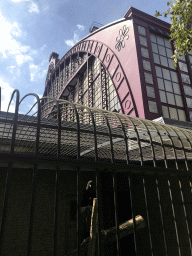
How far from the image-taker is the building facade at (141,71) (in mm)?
11789

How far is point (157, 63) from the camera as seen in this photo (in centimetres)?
1324

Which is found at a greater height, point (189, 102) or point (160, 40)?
point (160, 40)

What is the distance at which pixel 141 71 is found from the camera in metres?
11.9

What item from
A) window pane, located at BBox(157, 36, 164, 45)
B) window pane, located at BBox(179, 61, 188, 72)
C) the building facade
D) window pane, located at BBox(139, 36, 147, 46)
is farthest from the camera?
window pane, located at BBox(179, 61, 188, 72)

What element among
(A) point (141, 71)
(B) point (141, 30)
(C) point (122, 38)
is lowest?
(A) point (141, 71)

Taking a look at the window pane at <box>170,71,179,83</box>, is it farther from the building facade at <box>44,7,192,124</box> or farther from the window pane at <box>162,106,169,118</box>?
the window pane at <box>162,106,169,118</box>

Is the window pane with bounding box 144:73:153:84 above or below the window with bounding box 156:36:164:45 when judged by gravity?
below

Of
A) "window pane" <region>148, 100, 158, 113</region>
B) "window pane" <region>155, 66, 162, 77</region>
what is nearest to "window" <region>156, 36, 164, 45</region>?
"window pane" <region>155, 66, 162, 77</region>

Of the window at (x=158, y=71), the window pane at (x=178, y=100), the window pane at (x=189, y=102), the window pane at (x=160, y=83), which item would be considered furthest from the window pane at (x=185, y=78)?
the window pane at (x=160, y=83)

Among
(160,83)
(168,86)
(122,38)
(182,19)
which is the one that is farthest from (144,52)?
(182,19)

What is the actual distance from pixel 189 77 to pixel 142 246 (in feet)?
38.6

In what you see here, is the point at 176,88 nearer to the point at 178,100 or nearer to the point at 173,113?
the point at 178,100

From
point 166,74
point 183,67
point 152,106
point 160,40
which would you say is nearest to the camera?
point 152,106

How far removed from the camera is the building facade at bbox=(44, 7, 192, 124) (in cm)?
1179
